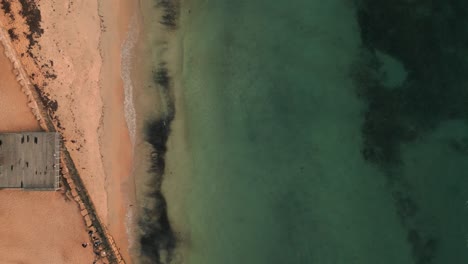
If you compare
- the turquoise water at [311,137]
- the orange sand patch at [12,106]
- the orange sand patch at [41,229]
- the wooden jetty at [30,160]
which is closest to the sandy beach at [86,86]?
the orange sand patch at [12,106]

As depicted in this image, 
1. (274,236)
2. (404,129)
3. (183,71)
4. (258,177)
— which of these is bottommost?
(274,236)

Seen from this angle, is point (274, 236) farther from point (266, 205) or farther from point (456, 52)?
point (456, 52)

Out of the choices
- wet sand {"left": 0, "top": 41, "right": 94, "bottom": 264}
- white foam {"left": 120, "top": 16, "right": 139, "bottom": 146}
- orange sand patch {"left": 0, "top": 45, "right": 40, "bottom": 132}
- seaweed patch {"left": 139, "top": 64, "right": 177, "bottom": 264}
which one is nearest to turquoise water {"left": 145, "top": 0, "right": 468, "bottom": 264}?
seaweed patch {"left": 139, "top": 64, "right": 177, "bottom": 264}

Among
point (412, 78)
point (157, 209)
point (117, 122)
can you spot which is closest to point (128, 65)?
point (117, 122)

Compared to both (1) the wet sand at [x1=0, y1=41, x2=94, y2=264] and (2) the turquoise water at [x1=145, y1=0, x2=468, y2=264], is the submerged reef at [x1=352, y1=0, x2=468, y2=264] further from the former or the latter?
(1) the wet sand at [x1=0, y1=41, x2=94, y2=264]

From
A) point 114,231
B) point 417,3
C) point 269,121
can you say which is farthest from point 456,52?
point 114,231

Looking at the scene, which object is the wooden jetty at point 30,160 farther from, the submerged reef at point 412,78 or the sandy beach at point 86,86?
the submerged reef at point 412,78
